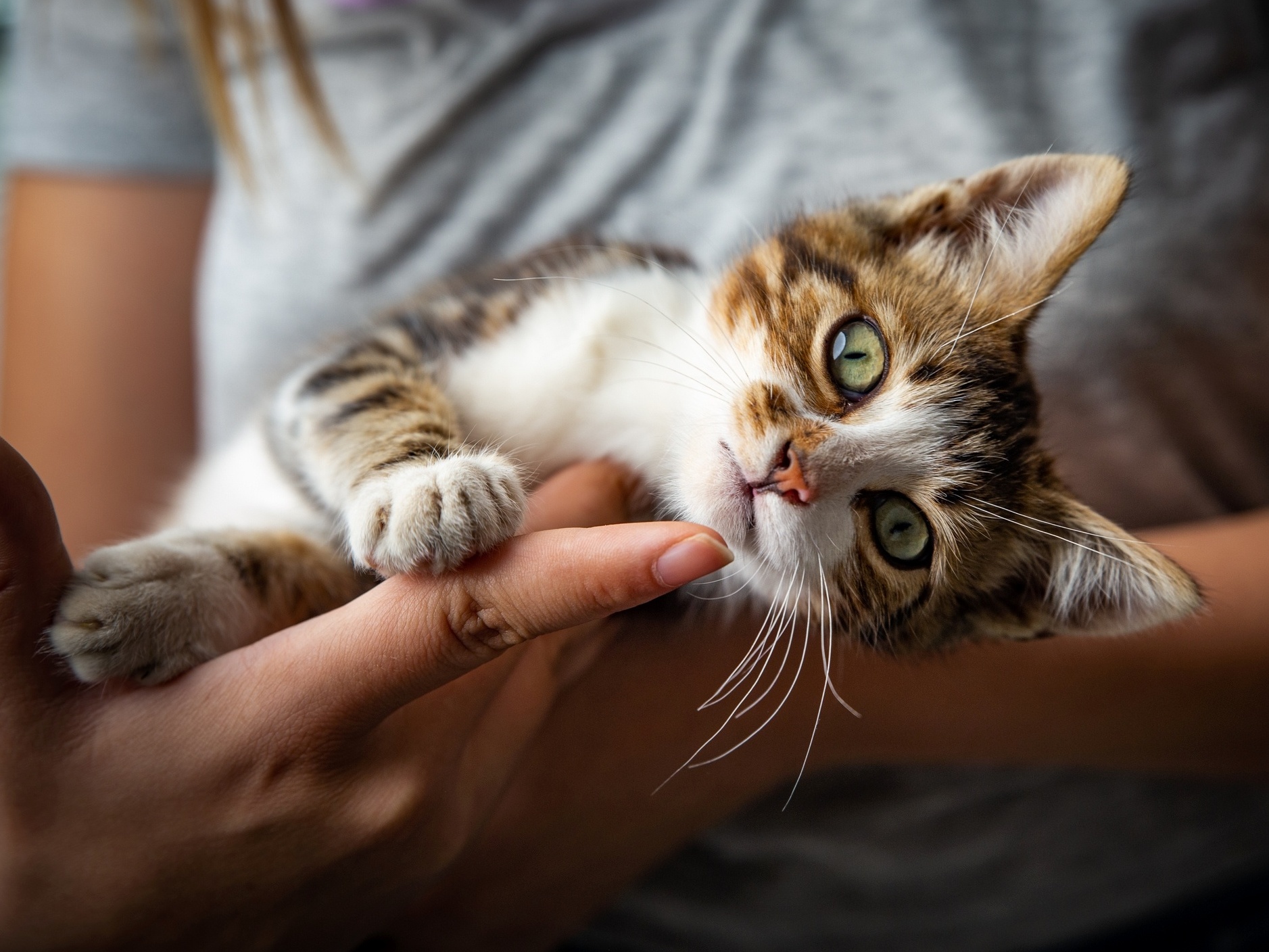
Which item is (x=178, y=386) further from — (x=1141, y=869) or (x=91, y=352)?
(x=1141, y=869)

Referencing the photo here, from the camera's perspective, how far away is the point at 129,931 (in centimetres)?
56

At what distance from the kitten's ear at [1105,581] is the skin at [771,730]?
0.18 feet

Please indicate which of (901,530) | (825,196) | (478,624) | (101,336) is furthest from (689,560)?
(101,336)

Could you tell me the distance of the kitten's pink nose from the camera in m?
0.58

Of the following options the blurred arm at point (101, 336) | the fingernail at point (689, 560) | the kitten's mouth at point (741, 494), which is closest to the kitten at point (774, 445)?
the kitten's mouth at point (741, 494)

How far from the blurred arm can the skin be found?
0.64 metres

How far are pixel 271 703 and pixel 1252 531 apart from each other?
1008 millimetres

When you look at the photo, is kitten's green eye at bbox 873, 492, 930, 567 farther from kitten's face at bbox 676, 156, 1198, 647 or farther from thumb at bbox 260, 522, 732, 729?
thumb at bbox 260, 522, 732, 729

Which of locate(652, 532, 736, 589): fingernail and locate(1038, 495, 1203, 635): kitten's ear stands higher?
locate(652, 532, 736, 589): fingernail

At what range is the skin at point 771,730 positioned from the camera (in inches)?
26.1

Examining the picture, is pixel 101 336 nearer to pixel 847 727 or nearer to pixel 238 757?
pixel 238 757

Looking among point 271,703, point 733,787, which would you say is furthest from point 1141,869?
point 271,703

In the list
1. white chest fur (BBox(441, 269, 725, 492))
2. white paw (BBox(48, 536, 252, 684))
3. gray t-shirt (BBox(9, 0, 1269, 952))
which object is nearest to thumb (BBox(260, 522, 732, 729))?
white paw (BBox(48, 536, 252, 684))

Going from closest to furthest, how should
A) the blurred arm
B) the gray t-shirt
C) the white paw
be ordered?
1. the white paw
2. the gray t-shirt
3. the blurred arm
